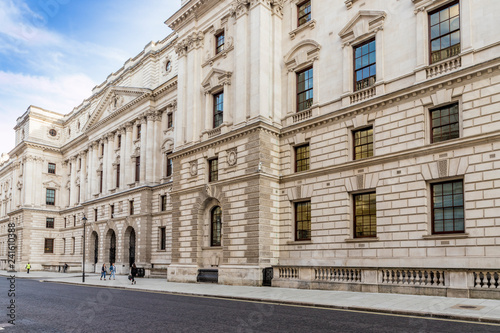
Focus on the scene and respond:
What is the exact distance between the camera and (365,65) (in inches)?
Answer: 999

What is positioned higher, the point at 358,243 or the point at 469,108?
the point at 469,108

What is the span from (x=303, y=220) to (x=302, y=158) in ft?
12.3

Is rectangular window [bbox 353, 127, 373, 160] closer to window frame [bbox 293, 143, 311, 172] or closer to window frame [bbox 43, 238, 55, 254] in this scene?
window frame [bbox 293, 143, 311, 172]

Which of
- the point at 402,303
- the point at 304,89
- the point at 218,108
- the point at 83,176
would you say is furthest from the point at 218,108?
the point at 83,176

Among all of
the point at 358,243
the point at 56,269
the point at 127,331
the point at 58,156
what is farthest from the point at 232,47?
the point at 58,156

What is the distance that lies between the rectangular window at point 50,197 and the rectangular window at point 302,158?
57.1m

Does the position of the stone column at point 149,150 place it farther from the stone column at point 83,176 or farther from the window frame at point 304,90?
the window frame at point 304,90

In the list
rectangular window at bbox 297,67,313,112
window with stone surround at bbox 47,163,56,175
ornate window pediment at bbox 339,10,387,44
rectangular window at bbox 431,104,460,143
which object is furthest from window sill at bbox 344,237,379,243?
window with stone surround at bbox 47,163,56,175

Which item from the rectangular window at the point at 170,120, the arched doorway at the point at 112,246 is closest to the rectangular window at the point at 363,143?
the rectangular window at the point at 170,120

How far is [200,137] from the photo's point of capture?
109 feet

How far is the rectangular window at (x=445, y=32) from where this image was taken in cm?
2156

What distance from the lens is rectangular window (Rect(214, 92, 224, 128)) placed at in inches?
1272

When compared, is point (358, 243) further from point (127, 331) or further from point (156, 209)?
point (156, 209)

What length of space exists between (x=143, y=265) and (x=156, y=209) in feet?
18.6
